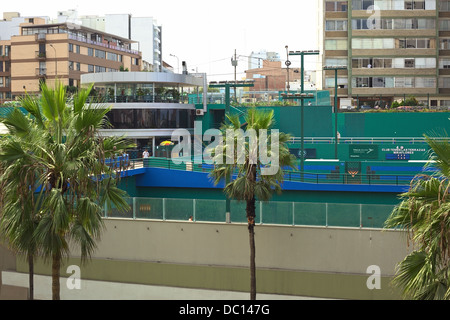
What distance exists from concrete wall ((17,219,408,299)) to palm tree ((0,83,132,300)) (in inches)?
407

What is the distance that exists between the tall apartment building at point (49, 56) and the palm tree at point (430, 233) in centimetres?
6822

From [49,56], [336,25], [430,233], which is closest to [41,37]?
[49,56]

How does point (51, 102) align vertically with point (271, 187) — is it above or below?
above

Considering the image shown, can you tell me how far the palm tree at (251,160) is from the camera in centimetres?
1994

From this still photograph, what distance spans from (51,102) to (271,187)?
11.3 metres

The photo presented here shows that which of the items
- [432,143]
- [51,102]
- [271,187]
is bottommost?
[271,187]

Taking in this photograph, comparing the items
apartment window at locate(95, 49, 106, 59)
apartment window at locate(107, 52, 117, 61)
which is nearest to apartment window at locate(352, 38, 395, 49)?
apartment window at locate(95, 49, 106, 59)

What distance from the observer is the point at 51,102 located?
41.1 feet

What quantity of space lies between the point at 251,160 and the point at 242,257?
4475 millimetres

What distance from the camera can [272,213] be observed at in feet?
74.2

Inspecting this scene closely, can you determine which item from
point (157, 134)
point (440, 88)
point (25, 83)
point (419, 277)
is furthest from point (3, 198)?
point (25, 83)

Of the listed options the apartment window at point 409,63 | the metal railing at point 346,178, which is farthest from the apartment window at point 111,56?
the metal railing at point 346,178

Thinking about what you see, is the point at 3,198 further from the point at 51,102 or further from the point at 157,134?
the point at 157,134

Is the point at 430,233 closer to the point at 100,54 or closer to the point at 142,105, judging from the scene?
the point at 142,105
